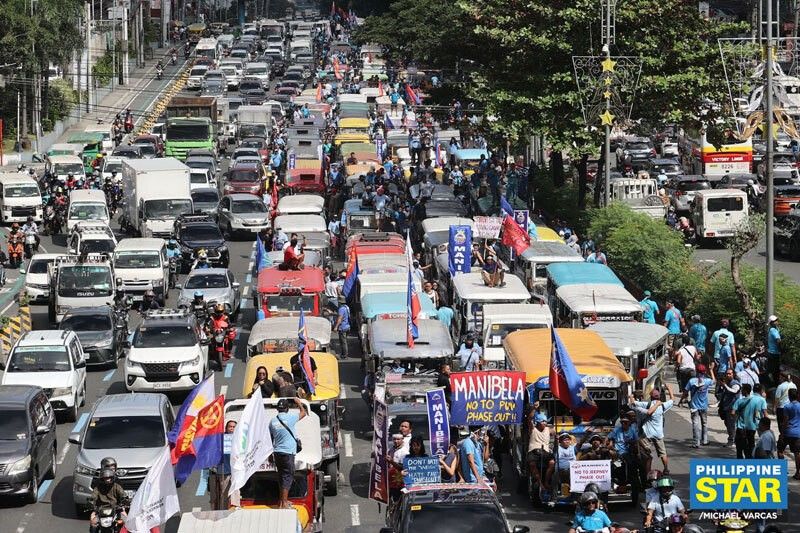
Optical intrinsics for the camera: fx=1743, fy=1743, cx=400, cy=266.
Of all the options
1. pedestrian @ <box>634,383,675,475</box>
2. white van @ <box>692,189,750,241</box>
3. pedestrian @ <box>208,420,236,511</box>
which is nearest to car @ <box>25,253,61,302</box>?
white van @ <box>692,189,750,241</box>

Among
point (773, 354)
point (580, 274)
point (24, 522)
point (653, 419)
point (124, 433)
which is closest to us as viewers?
point (24, 522)

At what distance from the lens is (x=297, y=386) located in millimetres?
27766

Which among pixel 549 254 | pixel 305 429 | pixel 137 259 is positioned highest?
pixel 549 254

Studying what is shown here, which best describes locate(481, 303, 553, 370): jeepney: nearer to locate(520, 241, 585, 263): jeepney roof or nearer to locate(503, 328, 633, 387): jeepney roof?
locate(503, 328, 633, 387): jeepney roof

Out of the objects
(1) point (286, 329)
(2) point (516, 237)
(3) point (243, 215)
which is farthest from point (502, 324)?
(3) point (243, 215)

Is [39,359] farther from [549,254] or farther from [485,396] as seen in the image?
[549,254]

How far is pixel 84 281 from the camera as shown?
43312 millimetres

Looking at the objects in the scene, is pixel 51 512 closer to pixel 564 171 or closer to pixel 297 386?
pixel 297 386

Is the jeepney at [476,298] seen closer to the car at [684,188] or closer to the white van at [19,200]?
the car at [684,188]

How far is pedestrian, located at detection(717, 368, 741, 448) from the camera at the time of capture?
2878 cm

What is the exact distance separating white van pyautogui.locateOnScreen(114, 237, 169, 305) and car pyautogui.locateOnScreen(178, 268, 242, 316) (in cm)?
179

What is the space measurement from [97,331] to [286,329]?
6.33 m

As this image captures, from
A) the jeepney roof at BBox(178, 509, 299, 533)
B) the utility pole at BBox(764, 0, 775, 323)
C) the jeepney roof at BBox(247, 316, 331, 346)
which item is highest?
the utility pole at BBox(764, 0, 775, 323)

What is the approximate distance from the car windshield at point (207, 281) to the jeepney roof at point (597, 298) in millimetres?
10044
